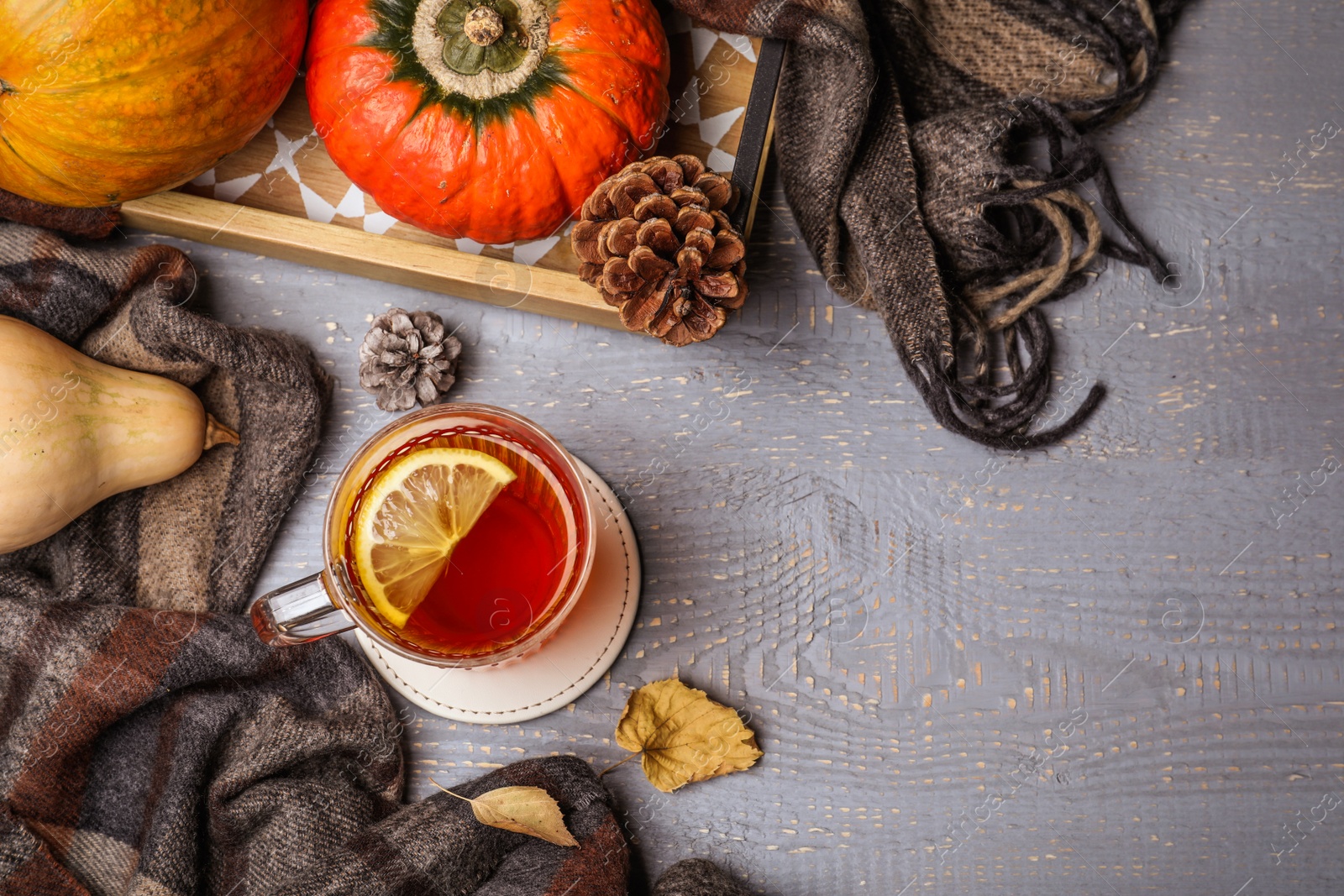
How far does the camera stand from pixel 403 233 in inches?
34.6

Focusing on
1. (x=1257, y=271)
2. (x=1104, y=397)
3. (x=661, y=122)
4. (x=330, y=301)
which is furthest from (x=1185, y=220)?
(x=330, y=301)

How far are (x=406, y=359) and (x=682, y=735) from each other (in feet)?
1.48

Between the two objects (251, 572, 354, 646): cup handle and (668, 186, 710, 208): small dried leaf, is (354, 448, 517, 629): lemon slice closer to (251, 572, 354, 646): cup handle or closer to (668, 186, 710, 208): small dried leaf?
(251, 572, 354, 646): cup handle

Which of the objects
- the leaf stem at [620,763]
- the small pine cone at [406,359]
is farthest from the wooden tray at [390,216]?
the leaf stem at [620,763]

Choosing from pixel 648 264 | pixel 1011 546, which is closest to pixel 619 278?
pixel 648 264

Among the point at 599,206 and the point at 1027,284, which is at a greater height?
the point at 599,206

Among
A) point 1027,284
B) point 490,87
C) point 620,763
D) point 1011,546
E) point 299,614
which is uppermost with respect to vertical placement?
point 490,87

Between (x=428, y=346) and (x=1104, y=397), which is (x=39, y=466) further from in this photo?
(x=1104, y=397)

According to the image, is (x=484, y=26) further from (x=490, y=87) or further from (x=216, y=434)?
(x=216, y=434)

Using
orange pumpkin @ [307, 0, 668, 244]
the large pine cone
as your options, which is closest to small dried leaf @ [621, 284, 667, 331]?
the large pine cone

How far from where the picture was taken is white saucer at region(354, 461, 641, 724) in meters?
0.85

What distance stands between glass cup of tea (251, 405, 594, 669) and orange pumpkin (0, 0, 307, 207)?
303 millimetres

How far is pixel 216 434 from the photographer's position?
867 millimetres

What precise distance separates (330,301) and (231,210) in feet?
0.40
